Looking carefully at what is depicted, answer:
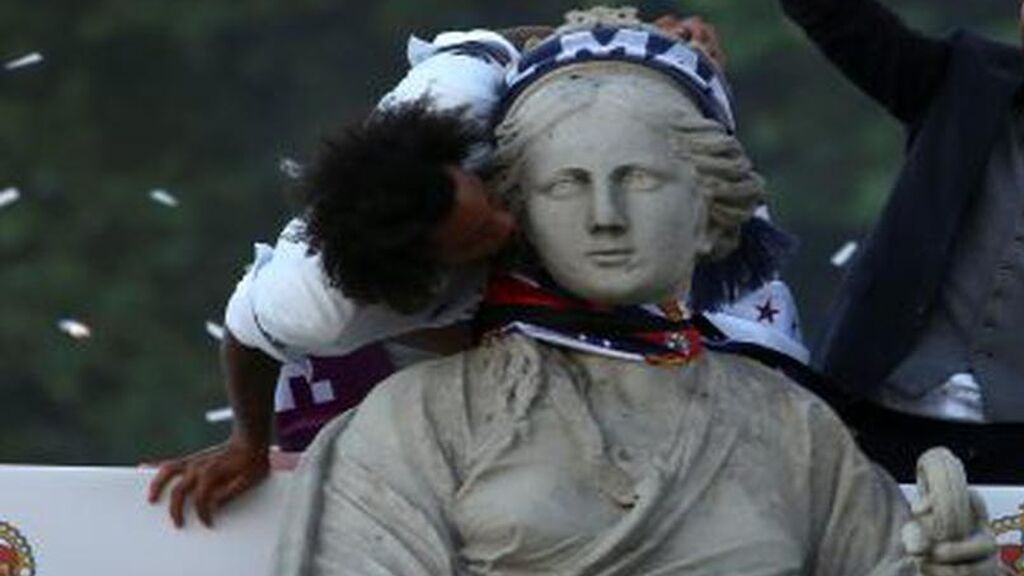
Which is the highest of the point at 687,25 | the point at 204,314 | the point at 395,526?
the point at 687,25

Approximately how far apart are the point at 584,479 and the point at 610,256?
0.76 ft

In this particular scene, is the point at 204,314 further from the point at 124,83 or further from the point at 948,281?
the point at 948,281

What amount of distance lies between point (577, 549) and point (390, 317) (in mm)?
376

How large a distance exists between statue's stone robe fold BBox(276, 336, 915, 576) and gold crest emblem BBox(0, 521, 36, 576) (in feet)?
1.45

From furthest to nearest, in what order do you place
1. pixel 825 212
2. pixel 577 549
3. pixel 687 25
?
pixel 825 212 → pixel 687 25 → pixel 577 549

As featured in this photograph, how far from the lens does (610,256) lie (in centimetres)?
544

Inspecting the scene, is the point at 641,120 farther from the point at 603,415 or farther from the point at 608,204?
the point at 603,415

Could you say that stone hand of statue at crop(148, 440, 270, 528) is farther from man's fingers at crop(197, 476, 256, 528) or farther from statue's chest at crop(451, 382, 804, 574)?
statue's chest at crop(451, 382, 804, 574)

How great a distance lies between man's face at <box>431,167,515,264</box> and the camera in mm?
5383

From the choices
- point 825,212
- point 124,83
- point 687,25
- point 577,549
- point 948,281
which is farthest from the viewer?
point 124,83

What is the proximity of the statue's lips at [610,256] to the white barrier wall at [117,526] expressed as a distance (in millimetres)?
513

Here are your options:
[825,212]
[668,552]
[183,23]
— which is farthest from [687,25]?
[183,23]

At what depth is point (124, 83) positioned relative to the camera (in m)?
10.1

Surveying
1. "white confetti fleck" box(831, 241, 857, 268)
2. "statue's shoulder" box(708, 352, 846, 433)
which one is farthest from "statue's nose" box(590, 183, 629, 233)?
"white confetti fleck" box(831, 241, 857, 268)
